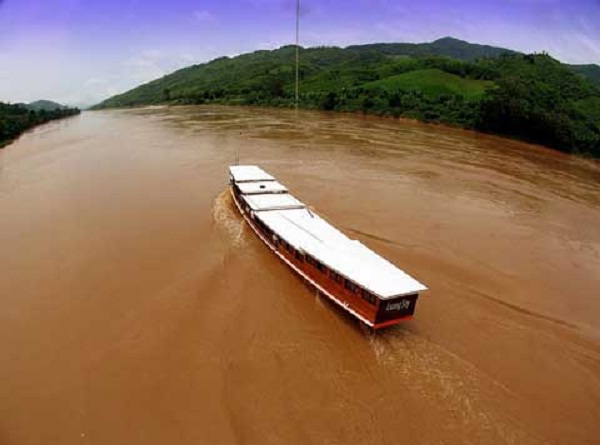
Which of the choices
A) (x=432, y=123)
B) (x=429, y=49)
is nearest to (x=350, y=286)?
(x=432, y=123)

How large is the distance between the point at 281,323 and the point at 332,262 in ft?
7.79

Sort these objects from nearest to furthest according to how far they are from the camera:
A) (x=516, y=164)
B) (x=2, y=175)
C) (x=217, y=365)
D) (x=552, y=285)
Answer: (x=217, y=365), (x=552, y=285), (x=2, y=175), (x=516, y=164)

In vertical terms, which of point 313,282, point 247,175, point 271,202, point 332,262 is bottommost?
point 313,282

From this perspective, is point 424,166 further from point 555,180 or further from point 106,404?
point 106,404

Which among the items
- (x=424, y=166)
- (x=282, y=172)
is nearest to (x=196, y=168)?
(x=282, y=172)

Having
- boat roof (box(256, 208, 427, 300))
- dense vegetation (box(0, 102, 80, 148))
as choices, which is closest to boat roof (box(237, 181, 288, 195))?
boat roof (box(256, 208, 427, 300))

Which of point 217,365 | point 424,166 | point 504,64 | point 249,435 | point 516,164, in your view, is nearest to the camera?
point 249,435

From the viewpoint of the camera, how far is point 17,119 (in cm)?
4850

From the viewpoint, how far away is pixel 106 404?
10242 millimetres

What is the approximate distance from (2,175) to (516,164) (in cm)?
3682

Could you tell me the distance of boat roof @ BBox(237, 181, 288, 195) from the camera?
786 inches

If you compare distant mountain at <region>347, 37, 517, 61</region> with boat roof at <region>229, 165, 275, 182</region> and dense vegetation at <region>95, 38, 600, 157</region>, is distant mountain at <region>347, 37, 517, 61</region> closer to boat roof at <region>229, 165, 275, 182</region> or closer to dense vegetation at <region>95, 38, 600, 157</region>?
dense vegetation at <region>95, 38, 600, 157</region>

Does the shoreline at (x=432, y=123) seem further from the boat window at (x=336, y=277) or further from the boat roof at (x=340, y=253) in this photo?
the boat window at (x=336, y=277)

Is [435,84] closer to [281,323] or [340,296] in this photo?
[340,296]
